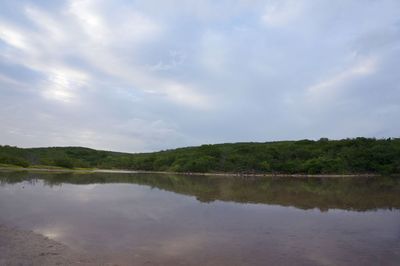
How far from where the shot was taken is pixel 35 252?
11.6m

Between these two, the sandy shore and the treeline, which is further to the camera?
the treeline

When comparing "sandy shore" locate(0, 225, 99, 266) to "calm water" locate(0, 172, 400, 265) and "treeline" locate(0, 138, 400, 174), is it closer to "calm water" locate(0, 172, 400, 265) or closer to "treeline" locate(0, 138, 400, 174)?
"calm water" locate(0, 172, 400, 265)

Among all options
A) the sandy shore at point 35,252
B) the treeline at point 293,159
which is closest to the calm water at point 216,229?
the sandy shore at point 35,252

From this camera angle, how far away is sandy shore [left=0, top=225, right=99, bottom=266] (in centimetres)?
1056

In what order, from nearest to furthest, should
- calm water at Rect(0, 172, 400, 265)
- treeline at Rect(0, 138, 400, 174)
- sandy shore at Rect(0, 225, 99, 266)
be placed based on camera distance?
sandy shore at Rect(0, 225, 99, 266) → calm water at Rect(0, 172, 400, 265) → treeline at Rect(0, 138, 400, 174)

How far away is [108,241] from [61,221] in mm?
5226

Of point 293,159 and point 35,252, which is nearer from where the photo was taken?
point 35,252

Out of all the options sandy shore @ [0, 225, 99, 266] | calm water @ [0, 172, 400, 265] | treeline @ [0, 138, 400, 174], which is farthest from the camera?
treeline @ [0, 138, 400, 174]

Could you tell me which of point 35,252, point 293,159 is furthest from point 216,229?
point 293,159

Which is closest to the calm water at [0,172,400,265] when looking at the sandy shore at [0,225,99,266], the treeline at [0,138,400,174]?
the sandy shore at [0,225,99,266]

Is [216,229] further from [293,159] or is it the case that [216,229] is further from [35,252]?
[293,159]

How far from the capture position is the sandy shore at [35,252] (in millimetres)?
10562

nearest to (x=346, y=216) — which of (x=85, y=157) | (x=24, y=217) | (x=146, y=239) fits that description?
(x=146, y=239)

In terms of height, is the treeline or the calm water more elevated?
the treeline
